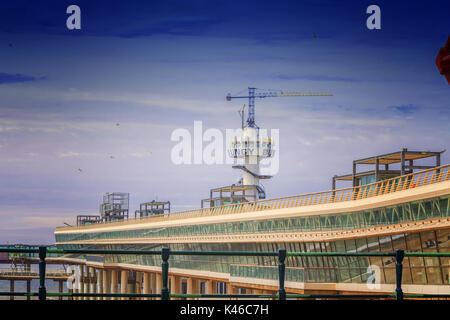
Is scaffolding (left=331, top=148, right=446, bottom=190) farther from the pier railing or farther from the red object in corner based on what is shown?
the red object in corner

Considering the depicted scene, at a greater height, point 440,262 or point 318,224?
point 318,224

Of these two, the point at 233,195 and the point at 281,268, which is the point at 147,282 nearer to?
the point at 233,195

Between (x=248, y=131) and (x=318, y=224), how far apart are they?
250 ft

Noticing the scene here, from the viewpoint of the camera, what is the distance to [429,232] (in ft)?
143

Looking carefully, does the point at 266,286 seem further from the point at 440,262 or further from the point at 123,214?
the point at 123,214

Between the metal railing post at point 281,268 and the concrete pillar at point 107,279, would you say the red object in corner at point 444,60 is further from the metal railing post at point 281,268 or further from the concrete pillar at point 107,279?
the concrete pillar at point 107,279

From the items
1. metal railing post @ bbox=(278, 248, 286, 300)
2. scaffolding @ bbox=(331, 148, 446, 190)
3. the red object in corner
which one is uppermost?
scaffolding @ bbox=(331, 148, 446, 190)

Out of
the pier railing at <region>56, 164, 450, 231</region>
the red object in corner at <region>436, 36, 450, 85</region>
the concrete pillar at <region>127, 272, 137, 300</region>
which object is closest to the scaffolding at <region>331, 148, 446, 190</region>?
the pier railing at <region>56, 164, 450, 231</region>

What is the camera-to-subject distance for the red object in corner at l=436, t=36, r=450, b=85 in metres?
12.5

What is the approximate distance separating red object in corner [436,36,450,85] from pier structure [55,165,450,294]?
29015 mm

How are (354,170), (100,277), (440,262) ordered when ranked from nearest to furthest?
(440,262)
(354,170)
(100,277)

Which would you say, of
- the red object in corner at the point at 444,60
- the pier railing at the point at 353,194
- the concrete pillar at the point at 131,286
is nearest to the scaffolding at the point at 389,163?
the pier railing at the point at 353,194
